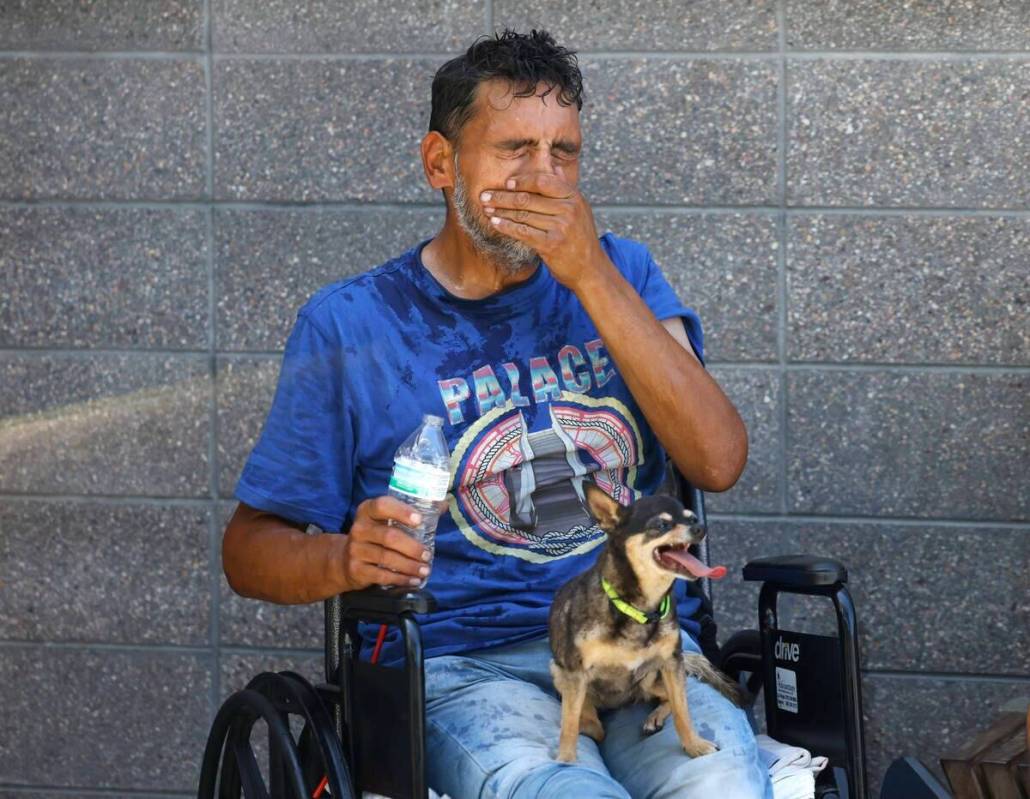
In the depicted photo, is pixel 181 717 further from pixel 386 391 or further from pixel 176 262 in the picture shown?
pixel 386 391

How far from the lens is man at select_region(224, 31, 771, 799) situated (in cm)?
255

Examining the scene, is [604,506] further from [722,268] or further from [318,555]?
[722,268]

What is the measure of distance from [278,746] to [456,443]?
0.63m

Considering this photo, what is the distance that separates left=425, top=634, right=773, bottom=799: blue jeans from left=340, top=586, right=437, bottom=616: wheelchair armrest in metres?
0.26

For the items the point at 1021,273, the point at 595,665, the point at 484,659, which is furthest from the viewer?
the point at 1021,273

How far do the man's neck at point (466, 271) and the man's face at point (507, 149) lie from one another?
32 mm

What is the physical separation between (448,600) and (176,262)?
1762 millimetres

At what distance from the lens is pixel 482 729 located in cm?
240

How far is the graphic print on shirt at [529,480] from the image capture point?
8.66ft

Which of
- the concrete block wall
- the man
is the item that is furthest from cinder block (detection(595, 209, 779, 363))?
the man

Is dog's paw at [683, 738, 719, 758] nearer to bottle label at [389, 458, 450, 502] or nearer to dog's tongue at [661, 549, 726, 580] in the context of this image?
dog's tongue at [661, 549, 726, 580]

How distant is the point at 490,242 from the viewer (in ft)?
8.96

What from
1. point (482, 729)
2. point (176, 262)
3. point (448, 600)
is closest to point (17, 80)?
point (176, 262)

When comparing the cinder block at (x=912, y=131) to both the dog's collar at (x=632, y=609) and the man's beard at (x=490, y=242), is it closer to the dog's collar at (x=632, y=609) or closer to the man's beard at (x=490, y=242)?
the man's beard at (x=490, y=242)
